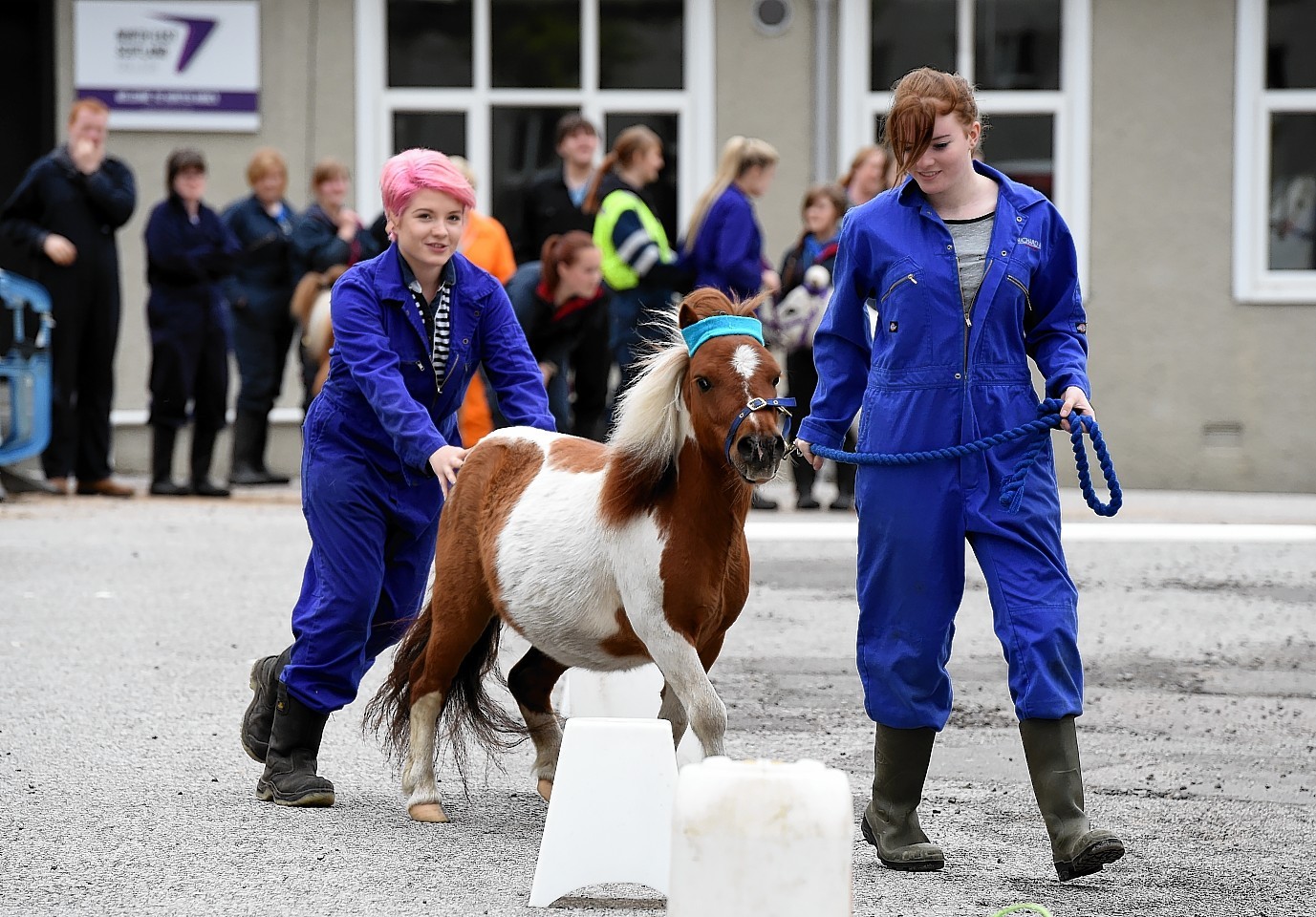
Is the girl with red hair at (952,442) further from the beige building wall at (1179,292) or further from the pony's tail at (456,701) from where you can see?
the beige building wall at (1179,292)

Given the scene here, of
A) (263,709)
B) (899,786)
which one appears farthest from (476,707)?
(899,786)

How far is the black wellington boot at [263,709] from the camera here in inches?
224

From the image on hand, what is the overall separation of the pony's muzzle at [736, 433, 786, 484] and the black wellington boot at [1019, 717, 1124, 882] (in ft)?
3.02

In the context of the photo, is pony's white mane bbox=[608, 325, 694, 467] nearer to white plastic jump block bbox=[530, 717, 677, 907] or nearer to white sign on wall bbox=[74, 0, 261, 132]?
white plastic jump block bbox=[530, 717, 677, 907]

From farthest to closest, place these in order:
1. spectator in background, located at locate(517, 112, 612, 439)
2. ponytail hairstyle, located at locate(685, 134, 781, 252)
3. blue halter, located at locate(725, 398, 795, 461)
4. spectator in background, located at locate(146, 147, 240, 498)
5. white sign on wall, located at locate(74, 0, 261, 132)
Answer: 1. white sign on wall, located at locate(74, 0, 261, 132)
2. spectator in background, located at locate(146, 147, 240, 498)
3. ponytail hairstyle, located at locate(685, 134, 781, 252)
4. spectator in background, located at locate(517, 112, 612, 439)
5. blue halter, located at locate(725, 398, 795, 461)

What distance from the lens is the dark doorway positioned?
16.9 m

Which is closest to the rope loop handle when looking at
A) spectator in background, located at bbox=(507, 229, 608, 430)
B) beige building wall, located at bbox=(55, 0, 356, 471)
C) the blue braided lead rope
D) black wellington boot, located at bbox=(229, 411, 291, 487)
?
the blue braided lead rope

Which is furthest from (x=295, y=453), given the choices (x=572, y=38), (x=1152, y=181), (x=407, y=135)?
(x=1152, y=181)

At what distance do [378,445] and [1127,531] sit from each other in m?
7.68

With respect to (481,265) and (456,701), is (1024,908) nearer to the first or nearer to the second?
(456,701)

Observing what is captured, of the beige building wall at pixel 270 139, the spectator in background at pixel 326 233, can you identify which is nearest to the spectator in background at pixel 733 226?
the spectator in background at pixel 326 233

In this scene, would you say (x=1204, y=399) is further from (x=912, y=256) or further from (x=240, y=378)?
(x=912, y=256)

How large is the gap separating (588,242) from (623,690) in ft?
15.5

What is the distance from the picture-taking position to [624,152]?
11.8 m
